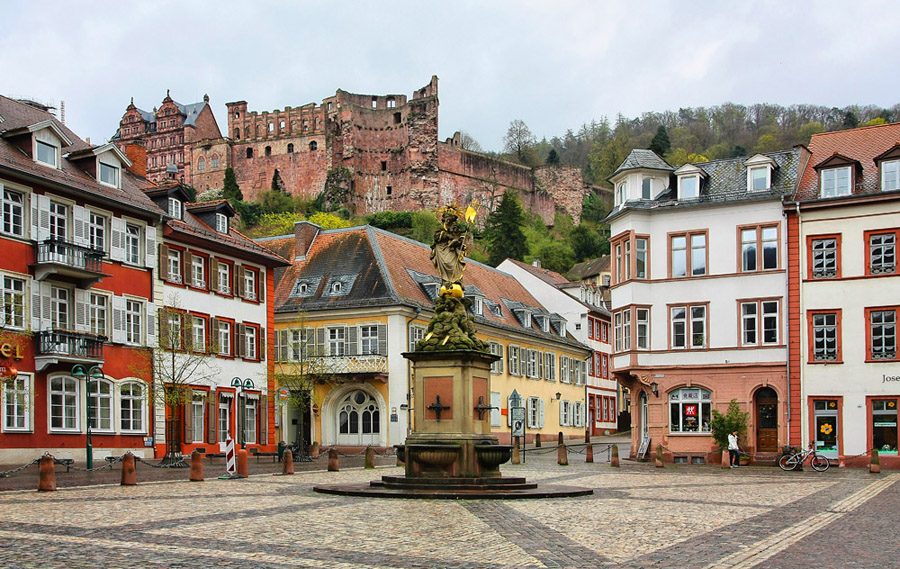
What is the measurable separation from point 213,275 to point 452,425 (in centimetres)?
2348

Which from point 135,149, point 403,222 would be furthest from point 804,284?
point 403,222

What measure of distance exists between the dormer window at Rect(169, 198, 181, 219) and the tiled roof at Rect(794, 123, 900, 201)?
2286 centimetres

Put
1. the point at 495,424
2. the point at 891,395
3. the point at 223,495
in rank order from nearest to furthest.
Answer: the point at 223,495
the point at 891,395
the point at 495,424

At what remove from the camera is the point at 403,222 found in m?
112

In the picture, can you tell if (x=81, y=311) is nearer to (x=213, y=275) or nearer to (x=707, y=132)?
(x=213, y=275)

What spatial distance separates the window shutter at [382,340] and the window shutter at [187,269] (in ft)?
31.1

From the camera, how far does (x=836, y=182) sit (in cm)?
3812

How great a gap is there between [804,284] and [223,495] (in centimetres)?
2421

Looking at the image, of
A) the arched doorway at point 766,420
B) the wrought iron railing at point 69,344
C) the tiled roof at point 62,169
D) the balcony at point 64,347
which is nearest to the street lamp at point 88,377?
the balcony at point 64,347

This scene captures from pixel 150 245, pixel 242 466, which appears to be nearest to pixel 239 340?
pixel 150 245

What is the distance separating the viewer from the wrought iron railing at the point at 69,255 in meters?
33.2

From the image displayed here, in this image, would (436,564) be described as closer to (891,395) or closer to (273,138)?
Result: (891,395)

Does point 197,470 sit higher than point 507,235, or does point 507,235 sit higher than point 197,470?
point 507,235

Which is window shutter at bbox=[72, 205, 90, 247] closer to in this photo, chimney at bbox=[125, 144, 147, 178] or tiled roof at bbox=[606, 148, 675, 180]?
chimney at bbox=[125, 144, 147, 178]
